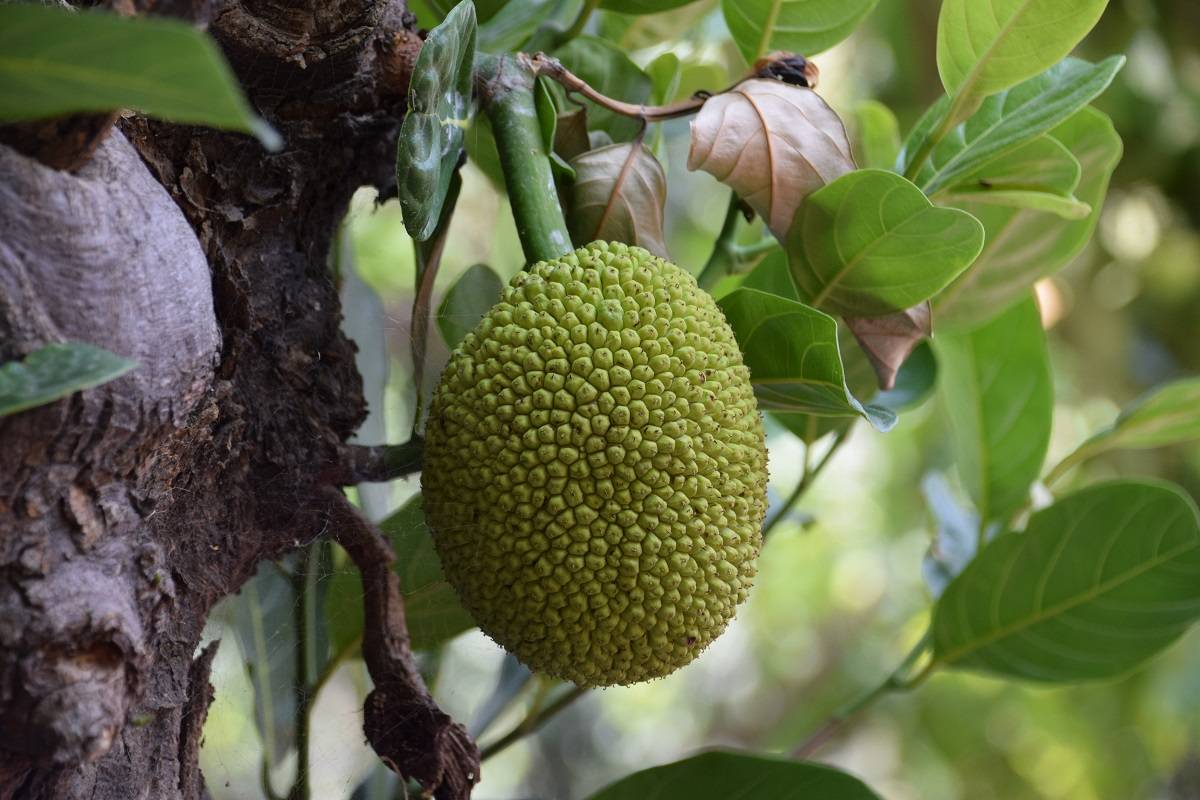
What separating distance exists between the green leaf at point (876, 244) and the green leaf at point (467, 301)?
0.18 m

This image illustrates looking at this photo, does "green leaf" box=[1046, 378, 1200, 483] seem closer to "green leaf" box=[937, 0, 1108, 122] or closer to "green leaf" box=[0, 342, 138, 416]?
"green leaf" box=[937, 0, 1108, 122]

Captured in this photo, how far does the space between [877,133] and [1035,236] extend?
16cm

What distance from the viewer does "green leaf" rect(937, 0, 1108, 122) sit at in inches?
22.8

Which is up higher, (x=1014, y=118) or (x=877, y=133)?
(x=1014, y=118)

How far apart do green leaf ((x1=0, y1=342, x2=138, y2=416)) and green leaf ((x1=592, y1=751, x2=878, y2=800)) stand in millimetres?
421

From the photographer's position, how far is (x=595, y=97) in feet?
1.94

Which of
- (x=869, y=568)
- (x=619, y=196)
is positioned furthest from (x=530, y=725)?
(x=869, y=568)

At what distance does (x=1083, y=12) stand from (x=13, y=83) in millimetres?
511

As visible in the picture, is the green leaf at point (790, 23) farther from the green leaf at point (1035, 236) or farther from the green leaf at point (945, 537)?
the green leaf at point (945, 537)

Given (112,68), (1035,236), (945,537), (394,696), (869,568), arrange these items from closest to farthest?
(112,68)
(394,696)
(1035,236)
(945,537)
(869,568)

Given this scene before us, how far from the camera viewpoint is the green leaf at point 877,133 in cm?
84

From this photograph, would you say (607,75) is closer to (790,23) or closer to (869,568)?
(790,23)

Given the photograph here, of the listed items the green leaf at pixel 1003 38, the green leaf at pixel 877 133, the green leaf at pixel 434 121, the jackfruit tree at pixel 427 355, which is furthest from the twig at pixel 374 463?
the green leaf at pixel 877 133

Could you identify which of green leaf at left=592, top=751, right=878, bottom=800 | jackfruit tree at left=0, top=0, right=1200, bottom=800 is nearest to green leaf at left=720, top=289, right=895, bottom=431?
jackfruit tree at left=0, top=0, right=1200, bottom=800
